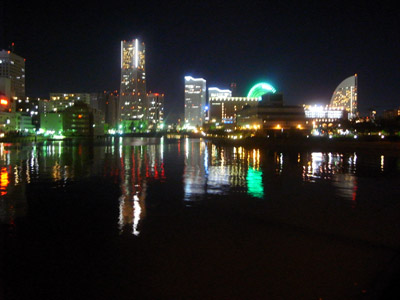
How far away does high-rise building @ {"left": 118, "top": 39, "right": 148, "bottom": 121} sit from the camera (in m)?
189

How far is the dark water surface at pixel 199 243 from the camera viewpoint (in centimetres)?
475

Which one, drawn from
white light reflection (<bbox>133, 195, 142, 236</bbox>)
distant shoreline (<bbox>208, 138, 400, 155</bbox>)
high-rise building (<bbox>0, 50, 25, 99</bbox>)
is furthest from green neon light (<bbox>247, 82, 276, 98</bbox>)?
white light reflection (<bbox>133, 195, 142, 236</bbox>)

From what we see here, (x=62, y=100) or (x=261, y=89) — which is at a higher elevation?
(x=261, y=89)

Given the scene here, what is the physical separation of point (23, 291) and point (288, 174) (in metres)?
13.6

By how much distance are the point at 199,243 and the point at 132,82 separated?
18878 cm

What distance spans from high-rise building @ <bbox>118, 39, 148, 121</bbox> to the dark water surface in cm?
18049

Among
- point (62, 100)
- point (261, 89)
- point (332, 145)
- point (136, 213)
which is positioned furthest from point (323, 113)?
point (136, 213)

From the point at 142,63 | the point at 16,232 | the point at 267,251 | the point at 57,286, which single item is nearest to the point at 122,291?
the point at 57,286

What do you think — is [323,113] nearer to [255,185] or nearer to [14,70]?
[14,70]

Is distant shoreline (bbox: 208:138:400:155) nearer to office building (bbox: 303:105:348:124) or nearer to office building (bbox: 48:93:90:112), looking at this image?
office building (bbox: 303:105:348:124)

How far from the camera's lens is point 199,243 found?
6445mm

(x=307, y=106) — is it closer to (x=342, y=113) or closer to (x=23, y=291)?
(x=342, y=113)

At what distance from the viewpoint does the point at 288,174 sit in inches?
662

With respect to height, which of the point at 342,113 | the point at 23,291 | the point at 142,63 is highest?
the point at 142,63
